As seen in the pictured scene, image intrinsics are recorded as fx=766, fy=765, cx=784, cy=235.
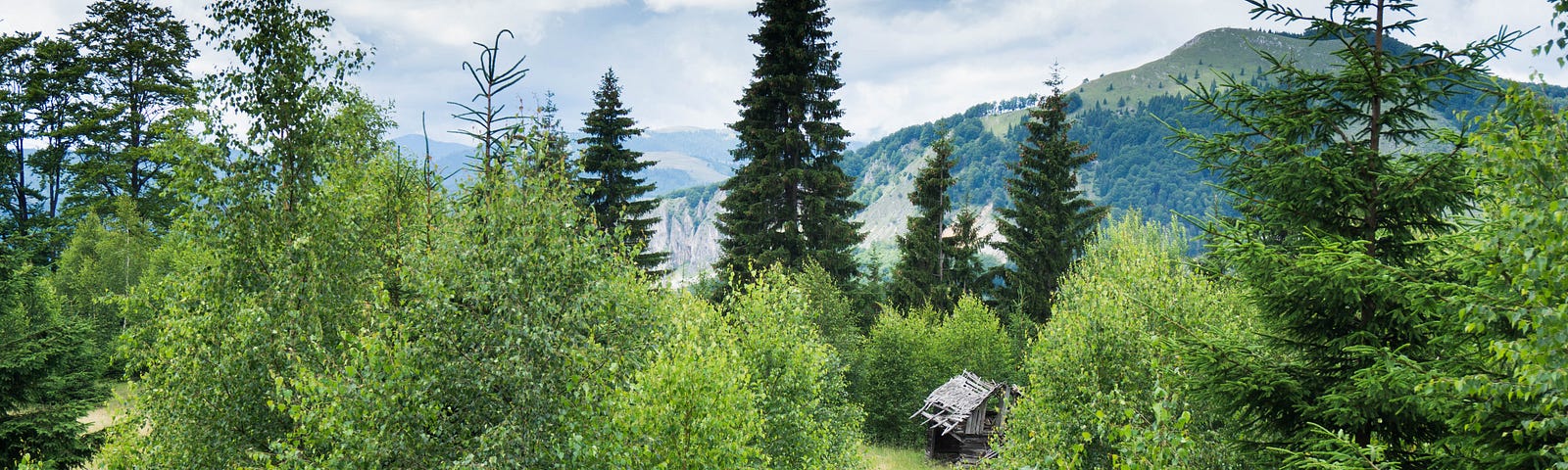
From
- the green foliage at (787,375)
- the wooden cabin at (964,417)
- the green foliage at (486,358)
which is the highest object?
the green foliage at (486,358)

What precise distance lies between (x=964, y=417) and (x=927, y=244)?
1525 centimetres

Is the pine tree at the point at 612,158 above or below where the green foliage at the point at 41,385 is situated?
above

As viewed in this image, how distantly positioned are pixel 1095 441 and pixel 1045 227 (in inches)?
1128

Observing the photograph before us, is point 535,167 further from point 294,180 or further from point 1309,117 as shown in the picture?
point 1309,117

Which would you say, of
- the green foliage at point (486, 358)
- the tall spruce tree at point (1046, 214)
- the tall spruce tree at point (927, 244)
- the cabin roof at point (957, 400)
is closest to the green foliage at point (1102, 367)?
the green foliage at point (486, 358)

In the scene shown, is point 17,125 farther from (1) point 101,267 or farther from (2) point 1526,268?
(2) point 1526,268

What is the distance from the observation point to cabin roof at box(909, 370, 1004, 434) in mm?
33906

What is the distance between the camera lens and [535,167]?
28.5 feet

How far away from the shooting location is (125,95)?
40844mm

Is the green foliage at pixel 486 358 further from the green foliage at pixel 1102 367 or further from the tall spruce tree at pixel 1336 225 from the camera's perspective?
the green foliage at pixel 1102 367

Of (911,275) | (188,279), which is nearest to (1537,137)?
(188,279)

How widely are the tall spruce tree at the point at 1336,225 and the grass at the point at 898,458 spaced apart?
982 inches

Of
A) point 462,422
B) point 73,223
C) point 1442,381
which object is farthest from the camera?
point 73,223

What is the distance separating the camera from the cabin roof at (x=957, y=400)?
33.9 meters
